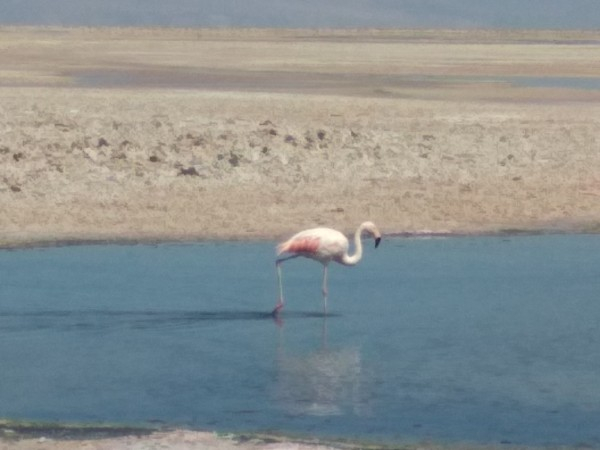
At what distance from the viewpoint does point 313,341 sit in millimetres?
10203

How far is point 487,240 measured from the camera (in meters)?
14.7

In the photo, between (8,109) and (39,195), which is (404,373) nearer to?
(39,195)

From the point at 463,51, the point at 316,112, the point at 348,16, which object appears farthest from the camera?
the point at 348,16

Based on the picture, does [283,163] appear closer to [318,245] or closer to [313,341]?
[318,245]

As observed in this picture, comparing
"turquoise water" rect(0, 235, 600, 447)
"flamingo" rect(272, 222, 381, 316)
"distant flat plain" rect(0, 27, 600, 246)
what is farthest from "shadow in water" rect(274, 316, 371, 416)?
"distant flat plain" rect(0, 27, 600, 246)

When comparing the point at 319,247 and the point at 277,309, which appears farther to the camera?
the point at 319,247

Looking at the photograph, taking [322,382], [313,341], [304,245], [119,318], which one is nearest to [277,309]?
[304,245]

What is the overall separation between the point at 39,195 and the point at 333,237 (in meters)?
5.84

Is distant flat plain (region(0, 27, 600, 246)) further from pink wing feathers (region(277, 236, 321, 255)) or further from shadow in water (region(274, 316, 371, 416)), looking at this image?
shadow in water (region(274, 316, 371, 416))

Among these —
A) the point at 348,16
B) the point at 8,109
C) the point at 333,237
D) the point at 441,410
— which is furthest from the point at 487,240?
the point at 348,16

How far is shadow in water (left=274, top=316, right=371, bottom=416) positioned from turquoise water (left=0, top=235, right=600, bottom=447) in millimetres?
17

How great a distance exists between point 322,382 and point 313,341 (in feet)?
3.93

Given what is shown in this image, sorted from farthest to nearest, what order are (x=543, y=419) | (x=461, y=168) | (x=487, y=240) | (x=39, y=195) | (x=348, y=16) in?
1. (x=348, y=16)
2. (x=461, y=168)
3. (x=39, y=195)
4. (x=487, y=240)
5. (x=543, y=419)

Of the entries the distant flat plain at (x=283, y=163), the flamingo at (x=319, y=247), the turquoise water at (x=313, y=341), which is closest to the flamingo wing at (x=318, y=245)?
the flamingo at (x=319, y=247)
